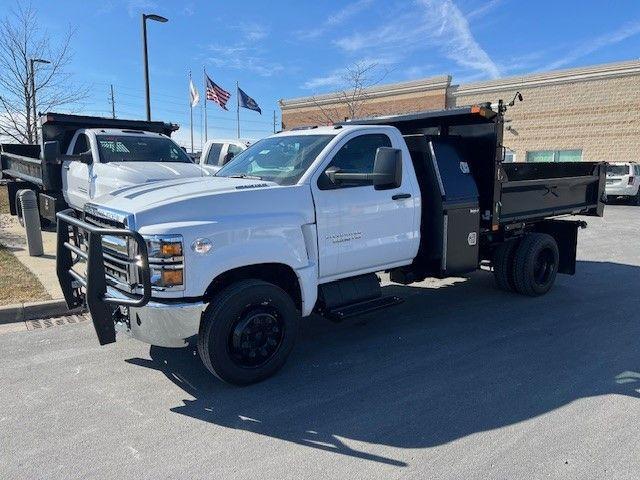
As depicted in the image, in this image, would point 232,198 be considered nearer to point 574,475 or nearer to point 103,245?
point 103,245

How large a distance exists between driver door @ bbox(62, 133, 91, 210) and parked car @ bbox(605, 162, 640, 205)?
19.4 meters

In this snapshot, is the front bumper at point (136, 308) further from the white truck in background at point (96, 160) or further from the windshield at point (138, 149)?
the windshield at point (138, 149)

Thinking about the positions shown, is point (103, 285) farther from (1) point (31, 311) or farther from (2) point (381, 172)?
(1) point (31, 311)

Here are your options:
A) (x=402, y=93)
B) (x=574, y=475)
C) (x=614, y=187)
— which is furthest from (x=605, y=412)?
(x=402, y=93)

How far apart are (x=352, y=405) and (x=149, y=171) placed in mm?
6210

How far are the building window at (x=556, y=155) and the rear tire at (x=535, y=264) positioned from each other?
961 inches

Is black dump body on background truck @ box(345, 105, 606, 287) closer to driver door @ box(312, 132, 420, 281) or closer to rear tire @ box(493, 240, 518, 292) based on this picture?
rear tire @ box(493, 240, 518, 292)

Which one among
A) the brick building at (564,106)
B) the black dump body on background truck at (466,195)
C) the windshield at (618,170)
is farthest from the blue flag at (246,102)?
the black dump body on background truck at (466,195)

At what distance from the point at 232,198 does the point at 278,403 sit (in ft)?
5.28

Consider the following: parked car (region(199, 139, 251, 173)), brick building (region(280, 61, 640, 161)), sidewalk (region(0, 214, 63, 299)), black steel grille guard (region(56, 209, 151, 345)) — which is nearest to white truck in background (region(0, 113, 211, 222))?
sidewalk (region(0, 214, 63, 299))

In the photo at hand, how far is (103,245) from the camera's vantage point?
13.5 feet

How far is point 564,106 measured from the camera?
92.5ft

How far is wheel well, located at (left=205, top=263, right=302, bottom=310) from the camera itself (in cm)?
397

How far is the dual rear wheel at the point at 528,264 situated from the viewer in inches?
261
